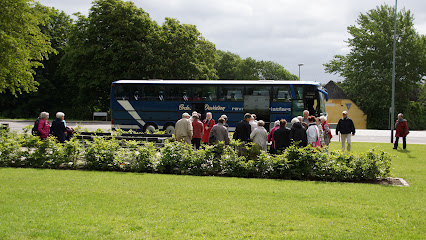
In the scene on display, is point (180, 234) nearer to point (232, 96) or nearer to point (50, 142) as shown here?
point (50, 142)

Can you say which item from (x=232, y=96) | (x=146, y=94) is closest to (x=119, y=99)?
(x=146, y=94)

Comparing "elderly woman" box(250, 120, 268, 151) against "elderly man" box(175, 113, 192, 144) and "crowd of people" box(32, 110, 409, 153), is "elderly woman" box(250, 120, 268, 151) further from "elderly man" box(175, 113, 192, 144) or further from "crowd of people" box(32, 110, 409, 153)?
"elderly man" box(175, 113, 192, 144)

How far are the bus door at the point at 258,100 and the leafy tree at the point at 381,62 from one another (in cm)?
3272

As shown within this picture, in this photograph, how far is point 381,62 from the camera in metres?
55.2

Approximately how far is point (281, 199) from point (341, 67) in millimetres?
53995

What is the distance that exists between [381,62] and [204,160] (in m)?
49.2

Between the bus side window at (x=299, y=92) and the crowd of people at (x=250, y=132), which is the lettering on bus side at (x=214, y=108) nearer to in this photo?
the bus side window at (x=299, y=92)

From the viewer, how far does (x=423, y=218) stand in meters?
7.04

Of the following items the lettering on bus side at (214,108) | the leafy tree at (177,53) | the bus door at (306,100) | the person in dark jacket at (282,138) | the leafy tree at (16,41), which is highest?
the leafy tree at (177,53)

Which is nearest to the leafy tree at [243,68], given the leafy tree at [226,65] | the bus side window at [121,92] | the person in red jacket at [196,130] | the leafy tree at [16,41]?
the leafy tree at [226,65]

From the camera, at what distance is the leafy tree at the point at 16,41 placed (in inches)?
834

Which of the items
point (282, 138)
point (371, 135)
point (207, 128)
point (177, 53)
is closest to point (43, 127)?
point (207, 128)

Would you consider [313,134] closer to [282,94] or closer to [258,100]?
[282,94]

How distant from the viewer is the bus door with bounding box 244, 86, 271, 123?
24625mm
